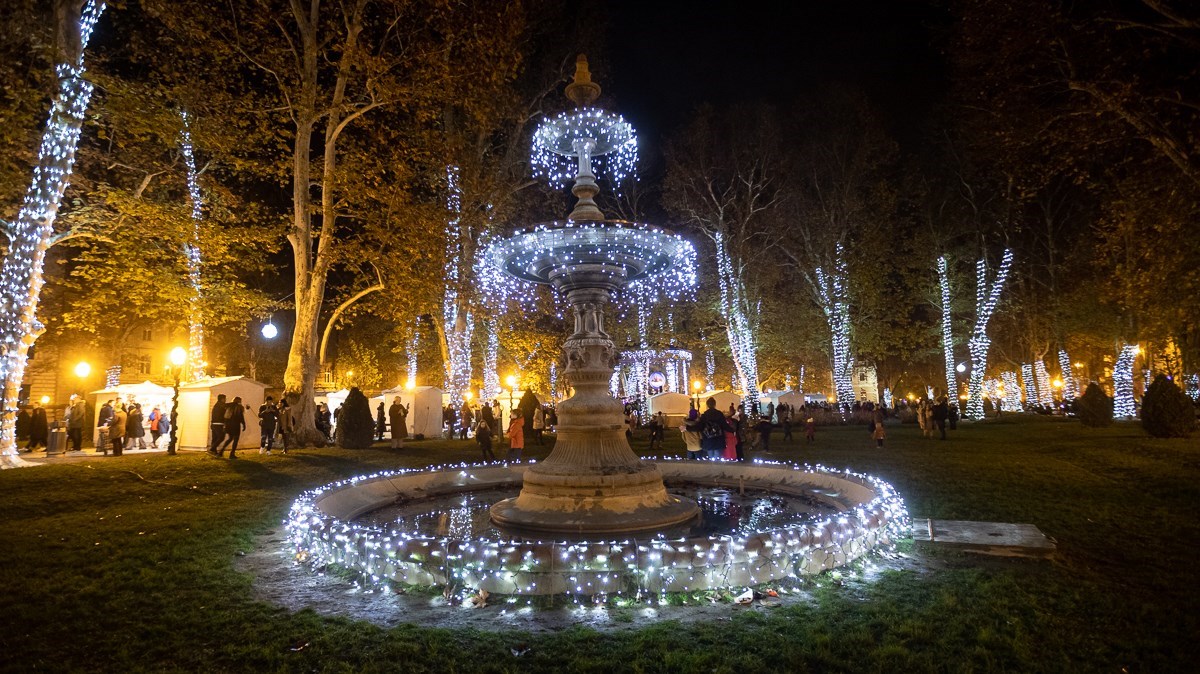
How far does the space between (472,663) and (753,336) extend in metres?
33.5

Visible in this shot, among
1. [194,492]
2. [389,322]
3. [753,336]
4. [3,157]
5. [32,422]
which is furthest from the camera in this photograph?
[389,322]

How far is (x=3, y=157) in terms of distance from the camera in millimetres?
14117

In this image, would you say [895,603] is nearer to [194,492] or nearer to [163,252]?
[194,492]

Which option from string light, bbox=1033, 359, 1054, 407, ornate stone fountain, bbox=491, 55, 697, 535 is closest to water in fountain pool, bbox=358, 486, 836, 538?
ornate stone fountain, bbox=491, 55, 697, 535

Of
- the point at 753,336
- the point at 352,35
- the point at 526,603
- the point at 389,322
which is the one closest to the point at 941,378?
the point at 753,336

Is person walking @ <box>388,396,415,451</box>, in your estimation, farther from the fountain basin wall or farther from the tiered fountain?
the fountain basin wall

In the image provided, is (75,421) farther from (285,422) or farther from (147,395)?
(285,422)

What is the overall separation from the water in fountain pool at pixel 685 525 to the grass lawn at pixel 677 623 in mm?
1766

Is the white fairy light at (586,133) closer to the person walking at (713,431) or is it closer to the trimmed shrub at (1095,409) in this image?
the person walking at (713,431)

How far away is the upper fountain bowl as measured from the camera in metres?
7.55

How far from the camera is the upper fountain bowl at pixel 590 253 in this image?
755cm

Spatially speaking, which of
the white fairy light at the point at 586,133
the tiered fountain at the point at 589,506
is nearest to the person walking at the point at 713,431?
the tiered fountain at the point at 589,506

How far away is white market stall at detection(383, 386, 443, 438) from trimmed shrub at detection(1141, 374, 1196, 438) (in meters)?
25.0

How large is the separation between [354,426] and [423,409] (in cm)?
551
